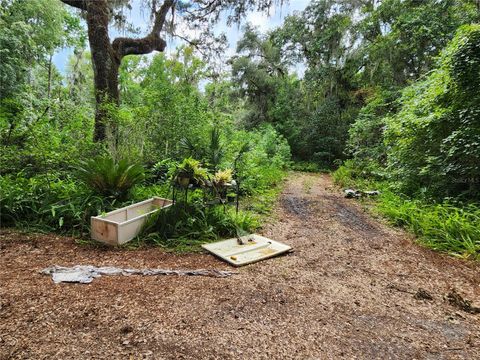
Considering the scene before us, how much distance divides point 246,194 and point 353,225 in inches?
84.9

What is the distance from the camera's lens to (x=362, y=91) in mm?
9953

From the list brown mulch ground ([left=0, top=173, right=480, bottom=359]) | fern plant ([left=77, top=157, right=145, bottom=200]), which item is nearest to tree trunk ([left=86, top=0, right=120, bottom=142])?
fern plant ([left=77, top=157, right=145, bottom=200])

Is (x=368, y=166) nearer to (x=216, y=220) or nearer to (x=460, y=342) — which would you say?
(x=216, y=220)

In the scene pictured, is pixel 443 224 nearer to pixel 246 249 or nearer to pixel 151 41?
pixel 246 249

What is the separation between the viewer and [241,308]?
1.70m

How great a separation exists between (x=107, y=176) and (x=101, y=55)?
267 centimetres

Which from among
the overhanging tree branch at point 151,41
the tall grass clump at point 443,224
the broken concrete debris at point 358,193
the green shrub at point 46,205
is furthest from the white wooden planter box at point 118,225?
the broken concrete debris at point 358,193

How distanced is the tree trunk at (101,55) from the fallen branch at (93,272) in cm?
285

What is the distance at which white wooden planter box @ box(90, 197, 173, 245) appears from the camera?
2.58m

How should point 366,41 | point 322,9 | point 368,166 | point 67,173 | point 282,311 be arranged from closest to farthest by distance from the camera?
1. point 282,311
2. point 67,173
3. point 368,166
4. point 366,41
5. point 322,9

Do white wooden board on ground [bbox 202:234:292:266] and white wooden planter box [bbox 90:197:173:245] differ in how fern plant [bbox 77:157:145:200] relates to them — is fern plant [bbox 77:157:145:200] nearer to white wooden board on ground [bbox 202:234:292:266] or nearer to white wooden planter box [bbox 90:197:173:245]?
white wooden planter box [bbox 90:197:173:245]

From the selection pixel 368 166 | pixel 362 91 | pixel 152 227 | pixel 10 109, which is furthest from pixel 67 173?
pixel 362 91

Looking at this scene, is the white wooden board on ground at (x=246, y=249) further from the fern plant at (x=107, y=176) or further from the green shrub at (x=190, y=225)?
the fern plant at (x=107, y=176)

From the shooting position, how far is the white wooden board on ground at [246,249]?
2500mm
